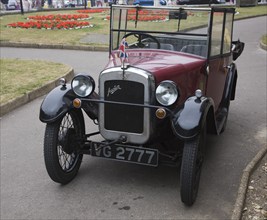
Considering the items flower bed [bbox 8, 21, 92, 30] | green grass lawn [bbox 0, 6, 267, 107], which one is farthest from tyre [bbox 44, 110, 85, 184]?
flower bed [bbox 8, 21, 92, 30]

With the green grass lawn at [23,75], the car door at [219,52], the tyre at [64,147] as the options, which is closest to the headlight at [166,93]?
the car door at [219,52]

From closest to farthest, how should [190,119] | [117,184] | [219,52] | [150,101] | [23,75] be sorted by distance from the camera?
1. [190,119]
2. [150,101]
3. [117,184]
4. [219,52]
5. [23,75]

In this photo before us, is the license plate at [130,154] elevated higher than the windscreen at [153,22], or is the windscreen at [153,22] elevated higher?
the windscreen at [153,22]

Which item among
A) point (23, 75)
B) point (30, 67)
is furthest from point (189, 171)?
point (30, 67)

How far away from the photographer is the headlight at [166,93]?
3.61m

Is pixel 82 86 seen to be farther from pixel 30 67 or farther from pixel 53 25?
pixel 53 25

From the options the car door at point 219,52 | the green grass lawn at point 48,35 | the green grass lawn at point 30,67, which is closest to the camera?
the car door at point 219,52

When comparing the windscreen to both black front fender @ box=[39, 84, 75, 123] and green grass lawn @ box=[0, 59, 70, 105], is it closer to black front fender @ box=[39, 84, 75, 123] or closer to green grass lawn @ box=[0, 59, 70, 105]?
black front fender @ box=[39, 84, 75, 123]

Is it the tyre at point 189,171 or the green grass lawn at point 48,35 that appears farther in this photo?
the green grass lawn at point 48,35

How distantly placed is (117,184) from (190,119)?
3.67 ft

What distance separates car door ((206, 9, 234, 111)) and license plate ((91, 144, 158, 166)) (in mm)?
1301

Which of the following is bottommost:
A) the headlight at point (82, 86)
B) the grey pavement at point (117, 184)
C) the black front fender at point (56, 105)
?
the grey pavement at point (117, 184)

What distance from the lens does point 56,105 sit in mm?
3961

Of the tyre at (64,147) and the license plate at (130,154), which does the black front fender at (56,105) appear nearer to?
the tyre at (64,147)
